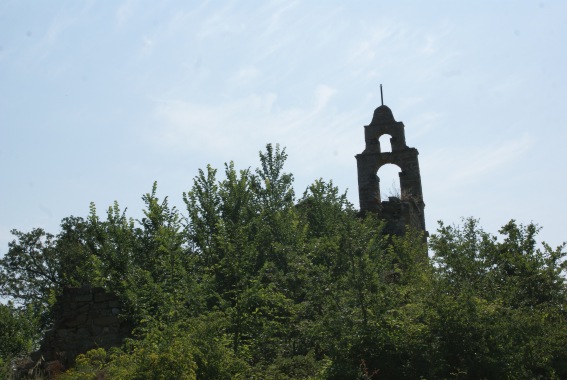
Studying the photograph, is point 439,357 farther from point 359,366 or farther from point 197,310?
point 197,310

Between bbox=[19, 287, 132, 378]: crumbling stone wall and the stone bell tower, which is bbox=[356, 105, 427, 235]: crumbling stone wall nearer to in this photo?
the stone bell tower

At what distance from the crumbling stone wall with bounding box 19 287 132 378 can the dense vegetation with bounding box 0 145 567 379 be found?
33 centimetres

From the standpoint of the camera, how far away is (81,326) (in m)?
14.2

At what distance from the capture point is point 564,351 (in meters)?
10.7

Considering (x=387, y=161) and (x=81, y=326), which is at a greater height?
(x=387, y=161)

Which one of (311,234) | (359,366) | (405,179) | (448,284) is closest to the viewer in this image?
(359,366)

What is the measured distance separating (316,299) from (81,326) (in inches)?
193

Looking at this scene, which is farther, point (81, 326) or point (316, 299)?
point (81, 326)

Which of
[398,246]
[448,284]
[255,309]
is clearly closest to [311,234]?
[398,246]

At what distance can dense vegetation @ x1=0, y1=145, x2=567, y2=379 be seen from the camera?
10070 mm

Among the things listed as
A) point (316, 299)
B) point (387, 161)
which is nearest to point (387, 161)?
point (387, 161)

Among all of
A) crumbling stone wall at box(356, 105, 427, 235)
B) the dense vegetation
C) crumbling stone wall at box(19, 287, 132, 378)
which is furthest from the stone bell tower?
crumbling stone wall at box(19, 287, 132, 378)

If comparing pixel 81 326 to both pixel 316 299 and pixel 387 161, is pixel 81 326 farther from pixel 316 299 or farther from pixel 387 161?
pixel 387 161

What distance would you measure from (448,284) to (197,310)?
466cm
